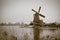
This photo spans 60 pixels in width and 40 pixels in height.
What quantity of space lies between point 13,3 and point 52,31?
0.94 metres

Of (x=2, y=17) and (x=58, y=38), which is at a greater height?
(x=2, y=17)

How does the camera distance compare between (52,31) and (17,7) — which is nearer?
(52,31)

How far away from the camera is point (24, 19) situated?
8.87 ft

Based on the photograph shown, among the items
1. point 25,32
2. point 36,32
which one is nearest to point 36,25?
point 36,32

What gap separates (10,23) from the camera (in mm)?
2703

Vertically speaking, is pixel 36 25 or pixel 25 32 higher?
pixel 36 25

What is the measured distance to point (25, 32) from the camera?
2.63 metres

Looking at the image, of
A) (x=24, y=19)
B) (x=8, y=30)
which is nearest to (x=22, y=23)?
(x=24, y=19)

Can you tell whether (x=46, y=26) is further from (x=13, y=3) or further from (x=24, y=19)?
(x=13, y=3)

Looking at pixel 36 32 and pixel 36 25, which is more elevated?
pixel 36 25

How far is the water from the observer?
2.57 metres

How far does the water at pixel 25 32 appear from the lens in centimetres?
257

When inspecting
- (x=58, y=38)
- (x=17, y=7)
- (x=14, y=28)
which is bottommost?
(x=58, y=38)

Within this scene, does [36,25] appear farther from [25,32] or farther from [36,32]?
[25,32]
